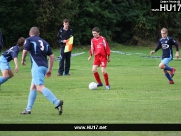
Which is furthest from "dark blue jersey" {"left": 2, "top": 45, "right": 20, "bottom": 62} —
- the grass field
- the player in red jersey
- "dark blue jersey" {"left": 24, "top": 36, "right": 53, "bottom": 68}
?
"dark blue jersey" {"left": 24, "top": 36, "right": 53, "bottom": 68}

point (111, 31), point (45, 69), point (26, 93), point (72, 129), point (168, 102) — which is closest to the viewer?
point (72, 129)

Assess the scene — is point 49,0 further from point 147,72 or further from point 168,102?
point 168,102

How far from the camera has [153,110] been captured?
12562 millimetres

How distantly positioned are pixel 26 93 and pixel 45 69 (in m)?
4.13

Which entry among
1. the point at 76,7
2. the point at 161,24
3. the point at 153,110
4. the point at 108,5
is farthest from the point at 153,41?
the point at 153,110

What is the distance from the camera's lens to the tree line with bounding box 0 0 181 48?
44.7 m

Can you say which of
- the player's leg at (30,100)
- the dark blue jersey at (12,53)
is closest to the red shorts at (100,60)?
the dark blue jersey at (12,53)

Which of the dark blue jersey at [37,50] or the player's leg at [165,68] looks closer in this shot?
the dark blue jersey at [37,50]

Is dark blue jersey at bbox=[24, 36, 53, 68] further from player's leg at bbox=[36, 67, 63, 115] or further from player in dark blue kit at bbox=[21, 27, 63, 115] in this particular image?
player's leg at bbox=[36, 67, 63, 115]

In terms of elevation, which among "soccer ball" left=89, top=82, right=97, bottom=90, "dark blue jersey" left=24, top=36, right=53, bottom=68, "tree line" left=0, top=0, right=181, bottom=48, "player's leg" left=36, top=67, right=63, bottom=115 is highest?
"dark blue jersey" left=24, top=36, right=53, bottom=68

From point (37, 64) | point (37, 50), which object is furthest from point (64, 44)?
point (37, 64)

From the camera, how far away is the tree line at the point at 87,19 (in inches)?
1759

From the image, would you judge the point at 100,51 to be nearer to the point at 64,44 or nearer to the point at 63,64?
the point at 63,64

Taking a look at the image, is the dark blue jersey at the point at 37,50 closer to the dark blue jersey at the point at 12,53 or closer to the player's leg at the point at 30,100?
the player's leg at the point at 30,100
